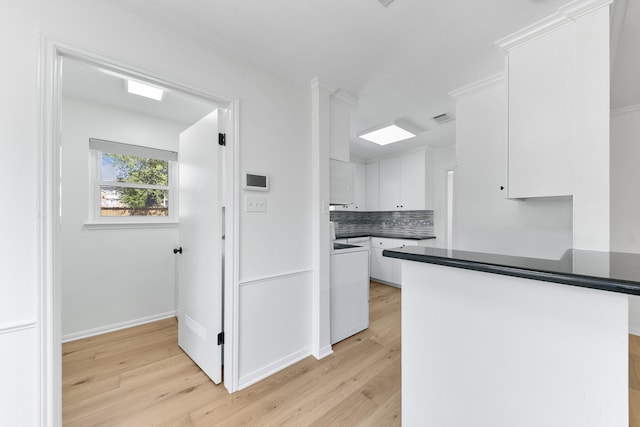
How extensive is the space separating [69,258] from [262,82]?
8.43 ft

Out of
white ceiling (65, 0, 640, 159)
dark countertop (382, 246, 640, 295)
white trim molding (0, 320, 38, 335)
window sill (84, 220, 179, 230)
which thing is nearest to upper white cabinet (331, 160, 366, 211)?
white ceiling (65, 0, 640, 159)

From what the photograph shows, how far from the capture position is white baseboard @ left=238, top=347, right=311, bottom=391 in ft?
6.22

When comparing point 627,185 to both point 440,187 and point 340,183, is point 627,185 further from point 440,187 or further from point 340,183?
point 340,183

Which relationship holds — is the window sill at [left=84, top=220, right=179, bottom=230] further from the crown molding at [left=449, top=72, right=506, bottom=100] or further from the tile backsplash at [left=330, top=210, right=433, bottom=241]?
the crown molding at [left=449, top=72, right=506, bottom=100]

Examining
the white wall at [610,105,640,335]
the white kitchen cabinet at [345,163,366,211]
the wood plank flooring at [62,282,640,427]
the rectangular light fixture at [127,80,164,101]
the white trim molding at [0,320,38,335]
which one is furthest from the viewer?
the white kitchen cabinet at [345,163,366,211]

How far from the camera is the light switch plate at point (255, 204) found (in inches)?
76.0

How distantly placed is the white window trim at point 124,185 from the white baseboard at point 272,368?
209 centimetres

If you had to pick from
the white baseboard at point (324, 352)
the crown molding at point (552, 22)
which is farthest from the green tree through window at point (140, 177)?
the crown molding at point (552, 22)

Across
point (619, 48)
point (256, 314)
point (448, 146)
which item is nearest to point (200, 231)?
point (256, 314)

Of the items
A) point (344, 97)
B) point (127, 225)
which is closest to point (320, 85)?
point (344, 97)

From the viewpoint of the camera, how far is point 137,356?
7.41 ft

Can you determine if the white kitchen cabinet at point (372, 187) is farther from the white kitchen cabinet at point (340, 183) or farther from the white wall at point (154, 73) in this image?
the white wall at point (154, 73)

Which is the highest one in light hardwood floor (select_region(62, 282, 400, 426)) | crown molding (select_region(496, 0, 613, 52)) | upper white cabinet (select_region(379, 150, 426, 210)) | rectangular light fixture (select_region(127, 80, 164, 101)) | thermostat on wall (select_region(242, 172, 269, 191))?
crown molding (select_region(496, 0, 613, 52))

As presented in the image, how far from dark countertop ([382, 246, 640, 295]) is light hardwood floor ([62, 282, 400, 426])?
1.23 meters
